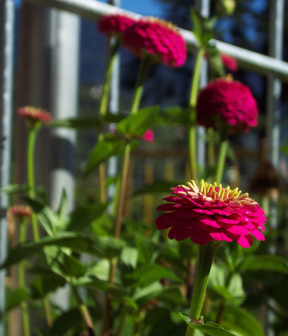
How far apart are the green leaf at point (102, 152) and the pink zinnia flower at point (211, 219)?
227mm

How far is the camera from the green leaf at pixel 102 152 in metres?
0.52

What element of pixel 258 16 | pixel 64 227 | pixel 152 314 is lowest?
pixel 152 314

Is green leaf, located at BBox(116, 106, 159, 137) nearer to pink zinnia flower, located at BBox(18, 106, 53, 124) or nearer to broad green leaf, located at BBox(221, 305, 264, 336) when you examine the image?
pink zinnia flower, located at BBox(18, 106, 53, 124)

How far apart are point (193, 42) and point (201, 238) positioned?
49cm

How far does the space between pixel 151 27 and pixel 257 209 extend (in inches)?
12.7

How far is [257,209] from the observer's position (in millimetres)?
306

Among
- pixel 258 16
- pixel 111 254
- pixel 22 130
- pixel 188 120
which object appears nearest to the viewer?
pixel 111 254

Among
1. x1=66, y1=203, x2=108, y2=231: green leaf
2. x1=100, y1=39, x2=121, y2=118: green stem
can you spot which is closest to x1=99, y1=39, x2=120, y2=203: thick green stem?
x1=100, y1=39, x2=121, y2=118: green stem

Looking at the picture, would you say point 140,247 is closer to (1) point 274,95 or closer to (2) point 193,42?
(2) point 193,42

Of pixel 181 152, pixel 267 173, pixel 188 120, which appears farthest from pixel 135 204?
pixel 188 120

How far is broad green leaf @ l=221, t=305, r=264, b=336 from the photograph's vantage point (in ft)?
1.66

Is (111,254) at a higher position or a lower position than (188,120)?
lower

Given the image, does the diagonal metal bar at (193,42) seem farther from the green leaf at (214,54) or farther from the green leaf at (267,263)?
the green leaf at (267,263)

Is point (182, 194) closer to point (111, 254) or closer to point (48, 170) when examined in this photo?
point (111, 254)
